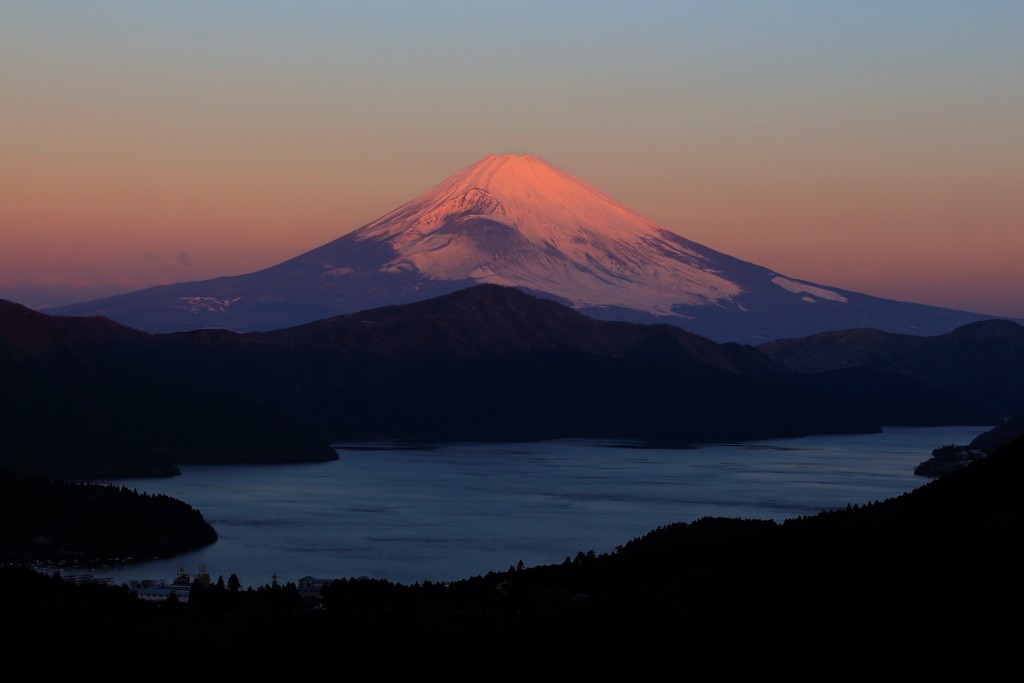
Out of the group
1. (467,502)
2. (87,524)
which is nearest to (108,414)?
(467,502)

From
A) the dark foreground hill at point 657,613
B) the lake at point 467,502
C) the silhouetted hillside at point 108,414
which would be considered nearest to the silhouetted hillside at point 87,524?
the lake at point 467,502

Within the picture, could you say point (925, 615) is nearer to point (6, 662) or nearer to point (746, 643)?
point (746, 643)

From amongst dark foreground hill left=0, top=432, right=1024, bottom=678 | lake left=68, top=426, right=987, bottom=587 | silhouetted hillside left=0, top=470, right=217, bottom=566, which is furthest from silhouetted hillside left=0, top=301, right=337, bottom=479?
dark foreground hill left=0, top=432, right=1024, bottom=678

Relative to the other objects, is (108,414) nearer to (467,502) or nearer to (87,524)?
(467,502)

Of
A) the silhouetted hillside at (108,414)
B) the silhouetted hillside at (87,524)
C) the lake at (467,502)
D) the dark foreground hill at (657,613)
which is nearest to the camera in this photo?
the dark foreground hill at (657,613)

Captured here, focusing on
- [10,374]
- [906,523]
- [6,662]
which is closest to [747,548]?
[906,523]

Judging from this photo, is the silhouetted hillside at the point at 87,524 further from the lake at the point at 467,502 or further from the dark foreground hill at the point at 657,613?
the dark foreground hill at the point at 657,613

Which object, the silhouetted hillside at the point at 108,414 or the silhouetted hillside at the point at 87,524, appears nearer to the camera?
the silhouetted hillside at the point at 87,524

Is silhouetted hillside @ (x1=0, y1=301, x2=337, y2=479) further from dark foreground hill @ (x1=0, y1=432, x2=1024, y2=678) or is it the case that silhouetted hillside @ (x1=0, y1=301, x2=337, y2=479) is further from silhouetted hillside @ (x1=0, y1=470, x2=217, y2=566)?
dark foreground hill @ (x1=0, y1=432, x2=1024, y2=678)

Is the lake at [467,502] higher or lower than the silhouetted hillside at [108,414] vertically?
lower
